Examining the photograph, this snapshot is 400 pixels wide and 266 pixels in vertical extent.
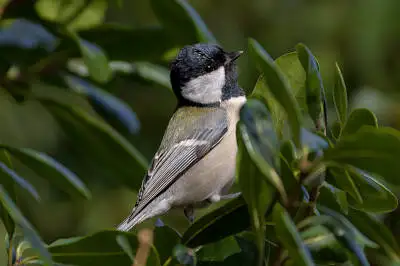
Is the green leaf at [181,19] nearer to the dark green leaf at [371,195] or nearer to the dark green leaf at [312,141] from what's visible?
Answer: the dark green leaf at [371,195]

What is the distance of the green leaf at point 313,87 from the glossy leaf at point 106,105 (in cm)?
127

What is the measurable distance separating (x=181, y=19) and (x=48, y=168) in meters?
0.59

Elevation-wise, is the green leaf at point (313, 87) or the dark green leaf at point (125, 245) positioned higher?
the green leaf at point (313, 87)

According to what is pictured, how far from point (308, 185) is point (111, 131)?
115cm

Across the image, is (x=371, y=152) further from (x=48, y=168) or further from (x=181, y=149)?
(x=181, y=149)

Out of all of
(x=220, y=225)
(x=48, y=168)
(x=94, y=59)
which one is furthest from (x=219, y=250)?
(x=94, y=59)

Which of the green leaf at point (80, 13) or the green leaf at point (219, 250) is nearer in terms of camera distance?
the green leaf at point (219, 250)

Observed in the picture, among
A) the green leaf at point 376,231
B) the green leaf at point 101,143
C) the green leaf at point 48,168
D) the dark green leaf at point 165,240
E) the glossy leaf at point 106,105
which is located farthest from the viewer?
the glossy leaf at point 106,105

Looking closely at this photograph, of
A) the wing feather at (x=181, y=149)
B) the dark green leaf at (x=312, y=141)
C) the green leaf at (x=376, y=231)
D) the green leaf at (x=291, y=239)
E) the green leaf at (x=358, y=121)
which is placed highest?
the dark green leaf at (x=312, y=141)

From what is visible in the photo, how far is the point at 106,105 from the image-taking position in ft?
9.07

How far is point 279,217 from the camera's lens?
4.53ft

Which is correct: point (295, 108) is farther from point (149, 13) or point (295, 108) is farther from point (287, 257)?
point (149, 13)

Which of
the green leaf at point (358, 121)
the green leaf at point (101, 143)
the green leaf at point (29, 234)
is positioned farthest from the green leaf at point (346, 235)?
the green leaf at point (101, 143)

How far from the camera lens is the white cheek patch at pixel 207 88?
3014 millimetres
